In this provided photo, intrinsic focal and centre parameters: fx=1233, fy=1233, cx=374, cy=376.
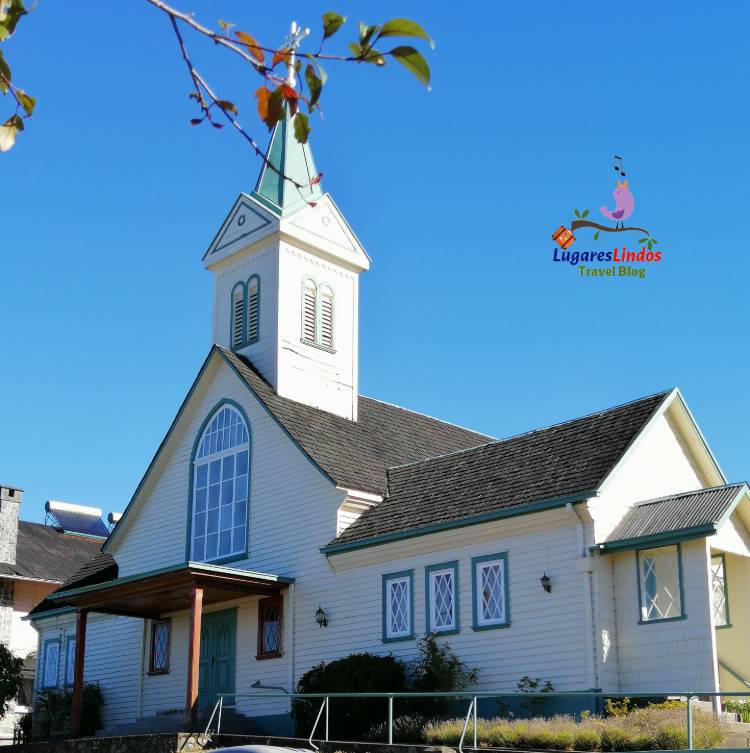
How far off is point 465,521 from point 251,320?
10.2 meters

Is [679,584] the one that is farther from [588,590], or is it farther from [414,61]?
[414,61]

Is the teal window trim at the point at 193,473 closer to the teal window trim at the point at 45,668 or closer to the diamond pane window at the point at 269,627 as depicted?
the diamond pane window at the point at 269,627

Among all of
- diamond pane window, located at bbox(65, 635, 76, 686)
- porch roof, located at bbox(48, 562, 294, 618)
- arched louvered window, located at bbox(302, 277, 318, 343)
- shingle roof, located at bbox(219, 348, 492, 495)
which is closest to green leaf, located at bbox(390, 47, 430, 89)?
porch roof, located at bbox(48, 562, 294, 618)

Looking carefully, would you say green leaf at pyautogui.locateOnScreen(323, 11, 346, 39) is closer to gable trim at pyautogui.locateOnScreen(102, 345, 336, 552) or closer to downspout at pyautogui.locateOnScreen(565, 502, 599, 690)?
downspout at pyautogui.locateOnScreen(565, 502, 599, 690)

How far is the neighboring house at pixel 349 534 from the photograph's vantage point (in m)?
21.0

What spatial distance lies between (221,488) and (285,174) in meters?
8.20

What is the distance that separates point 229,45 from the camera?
525cm

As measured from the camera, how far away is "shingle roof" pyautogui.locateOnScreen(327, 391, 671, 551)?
22.4 m

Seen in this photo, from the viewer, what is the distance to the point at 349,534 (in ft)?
83.4

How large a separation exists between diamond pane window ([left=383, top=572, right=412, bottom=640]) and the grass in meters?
4.51

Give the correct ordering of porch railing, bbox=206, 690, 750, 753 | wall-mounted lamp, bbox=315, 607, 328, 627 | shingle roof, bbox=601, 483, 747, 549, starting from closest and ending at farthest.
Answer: porch railing, bbox=206, 690, 750, 753 → shingle roof, bbox=601, 483, 747, 549 → wall-mounted lamp, bbox=315, 607, 328, 627

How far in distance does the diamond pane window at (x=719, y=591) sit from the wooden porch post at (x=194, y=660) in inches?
389

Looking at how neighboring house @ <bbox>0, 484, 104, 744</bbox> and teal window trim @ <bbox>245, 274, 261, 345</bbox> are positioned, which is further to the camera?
neighboring house @ <bbox>0, 484, 104, 744</bbox>

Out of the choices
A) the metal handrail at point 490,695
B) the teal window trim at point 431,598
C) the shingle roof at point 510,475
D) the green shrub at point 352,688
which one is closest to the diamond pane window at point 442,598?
the teal window trim at point 431,598
